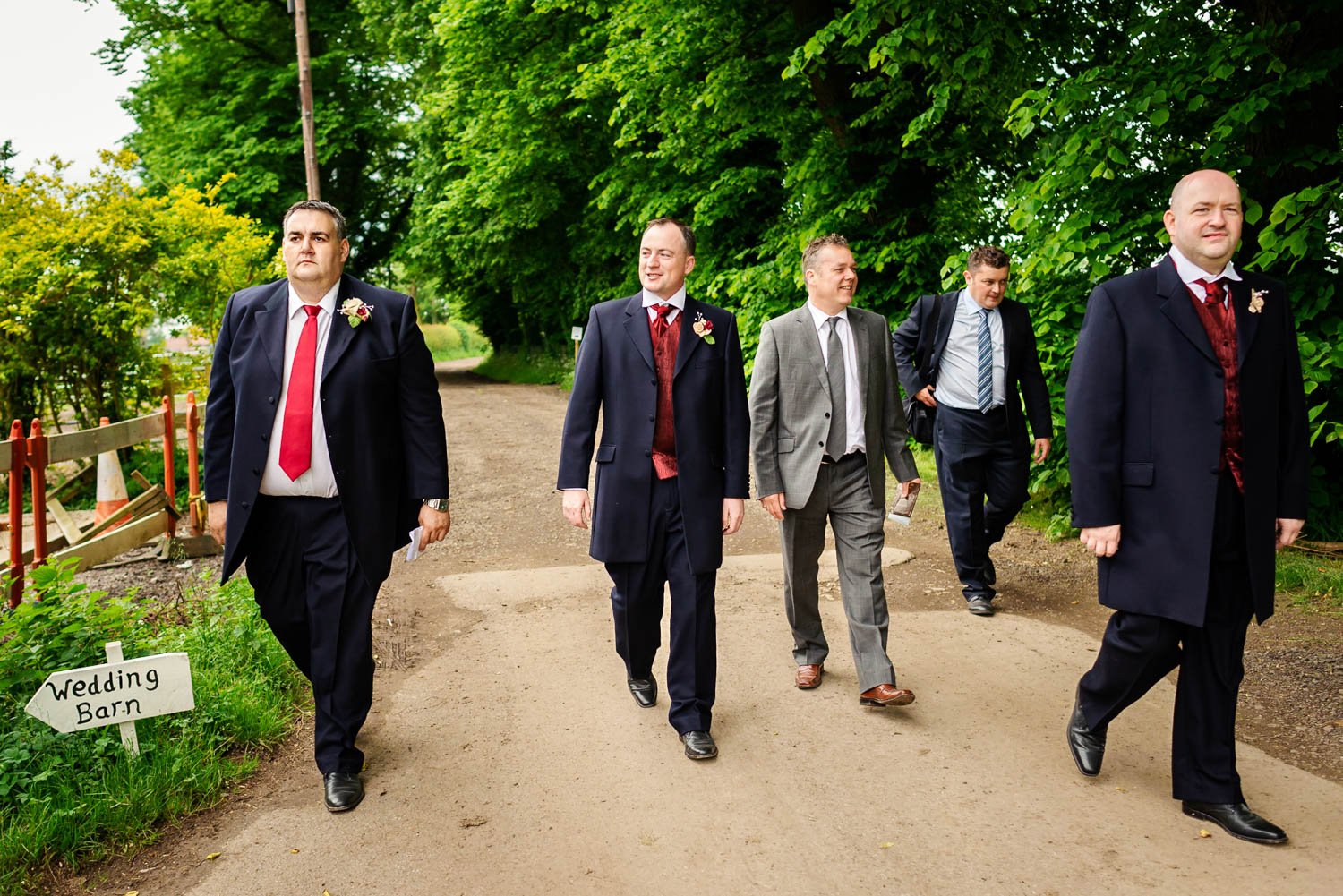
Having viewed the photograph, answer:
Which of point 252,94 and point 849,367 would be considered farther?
point 252,94

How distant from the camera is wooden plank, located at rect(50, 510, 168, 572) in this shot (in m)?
7.79

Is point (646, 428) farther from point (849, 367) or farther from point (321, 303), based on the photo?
point (321, 303)

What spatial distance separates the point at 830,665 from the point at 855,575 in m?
→ 0.87

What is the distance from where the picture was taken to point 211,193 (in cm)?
1595

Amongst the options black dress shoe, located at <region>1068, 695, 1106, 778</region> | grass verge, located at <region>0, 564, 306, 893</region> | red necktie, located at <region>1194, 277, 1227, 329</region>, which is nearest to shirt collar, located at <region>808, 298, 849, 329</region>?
red necktie, located at <region>1194, 277, 1227, 329</region>

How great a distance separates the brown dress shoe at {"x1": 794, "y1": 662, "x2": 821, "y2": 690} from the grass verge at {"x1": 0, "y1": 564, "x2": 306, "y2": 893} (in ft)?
8.06

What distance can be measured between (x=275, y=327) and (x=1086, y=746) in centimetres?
363

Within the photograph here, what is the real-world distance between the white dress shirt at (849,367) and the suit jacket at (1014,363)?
5.74ft

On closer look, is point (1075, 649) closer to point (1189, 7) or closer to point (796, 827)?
point (796, 827)

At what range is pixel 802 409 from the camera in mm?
5117

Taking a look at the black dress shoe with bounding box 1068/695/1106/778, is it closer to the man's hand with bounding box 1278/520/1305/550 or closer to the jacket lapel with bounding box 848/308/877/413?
the man's hand with bounding box 1278/520/1305/550

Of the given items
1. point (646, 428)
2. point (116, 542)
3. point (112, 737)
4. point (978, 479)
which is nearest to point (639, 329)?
point (646, 428)

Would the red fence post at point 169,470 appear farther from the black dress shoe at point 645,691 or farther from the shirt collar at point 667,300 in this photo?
the shirt collar at point 667,300

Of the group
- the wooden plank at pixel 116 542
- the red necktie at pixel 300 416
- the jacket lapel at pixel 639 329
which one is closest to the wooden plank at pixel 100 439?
the wooden plank at pixel 116 542
